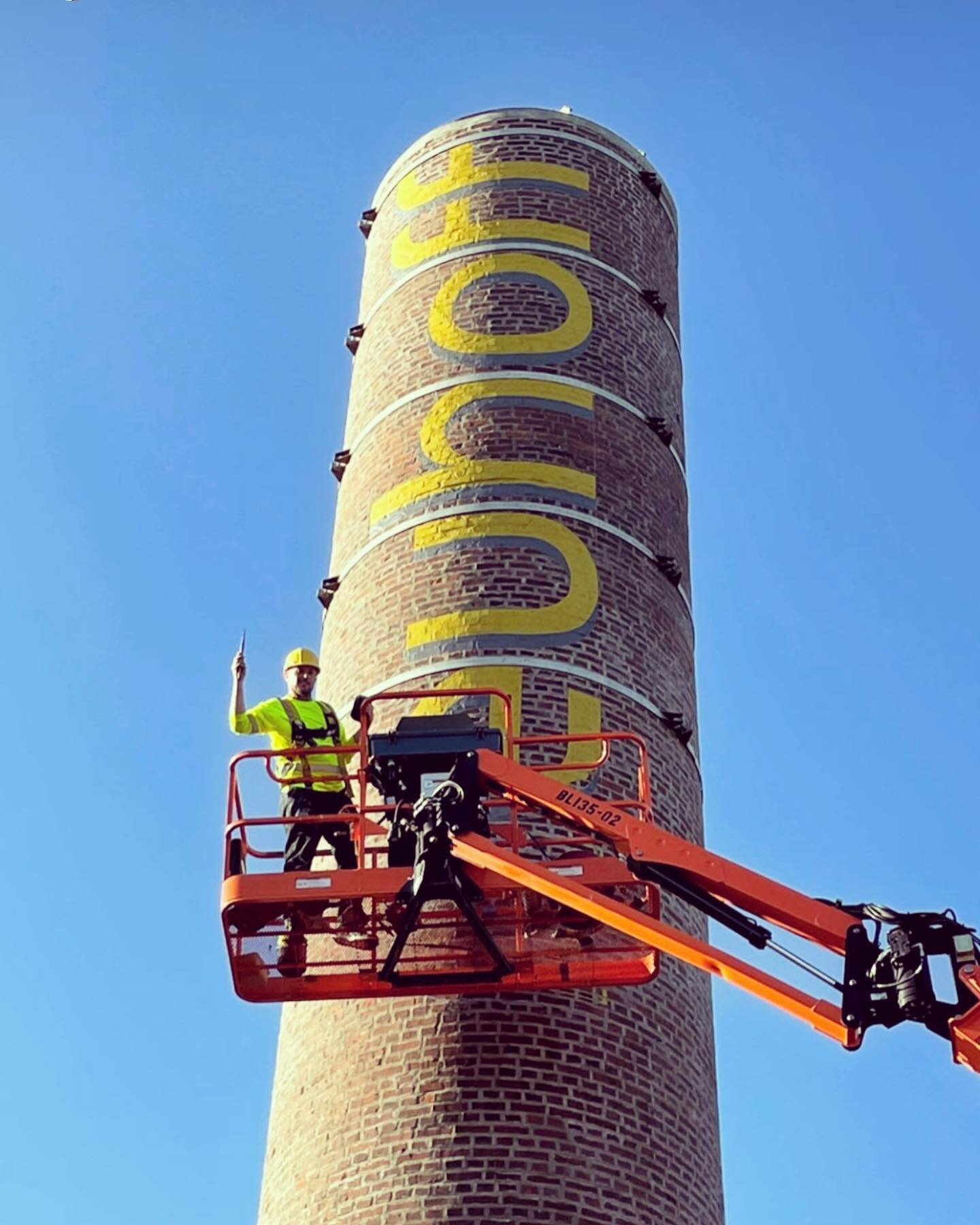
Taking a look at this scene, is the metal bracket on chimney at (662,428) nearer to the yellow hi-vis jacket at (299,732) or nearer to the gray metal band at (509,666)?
the gray metal band at (509,666)

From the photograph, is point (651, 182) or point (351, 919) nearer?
point (351, 919)

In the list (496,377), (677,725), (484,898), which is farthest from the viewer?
(496,377)

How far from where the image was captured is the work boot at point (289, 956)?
14.9 metres

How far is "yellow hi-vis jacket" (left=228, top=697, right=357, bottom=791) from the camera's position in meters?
15.2

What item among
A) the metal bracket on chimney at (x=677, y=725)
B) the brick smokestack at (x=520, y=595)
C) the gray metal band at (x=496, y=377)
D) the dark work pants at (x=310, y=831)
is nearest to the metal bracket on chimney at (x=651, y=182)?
the brick smokestack at (x=520, y=595)

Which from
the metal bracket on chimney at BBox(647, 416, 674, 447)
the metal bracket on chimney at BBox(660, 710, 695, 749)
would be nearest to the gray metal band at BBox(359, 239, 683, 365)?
the metal bracket on chimney at BBox(647, 416, 674, 447)

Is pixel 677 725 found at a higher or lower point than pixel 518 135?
lower

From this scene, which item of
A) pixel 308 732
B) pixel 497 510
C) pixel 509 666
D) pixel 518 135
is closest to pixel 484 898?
pixel 308 732

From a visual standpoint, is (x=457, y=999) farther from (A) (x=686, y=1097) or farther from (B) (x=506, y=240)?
(B) (x=506, y=240)

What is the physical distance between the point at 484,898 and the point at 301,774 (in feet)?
6.43

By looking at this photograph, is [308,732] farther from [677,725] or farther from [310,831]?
[677,725]

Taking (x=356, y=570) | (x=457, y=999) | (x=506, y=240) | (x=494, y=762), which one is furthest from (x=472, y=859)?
(x=506, y=240)

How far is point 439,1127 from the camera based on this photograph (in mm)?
15461

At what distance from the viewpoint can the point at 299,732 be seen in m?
15.2
